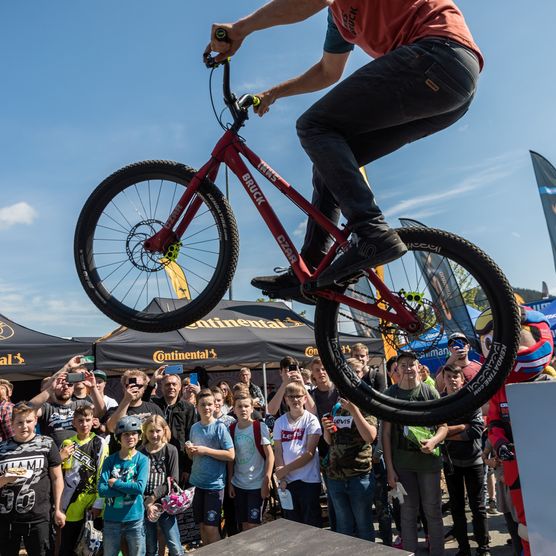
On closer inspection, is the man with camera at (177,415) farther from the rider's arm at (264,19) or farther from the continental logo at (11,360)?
the rider's arm at (264,19)

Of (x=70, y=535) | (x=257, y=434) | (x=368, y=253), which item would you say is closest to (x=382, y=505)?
(x=257, y=434)

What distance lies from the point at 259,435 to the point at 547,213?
12400mm

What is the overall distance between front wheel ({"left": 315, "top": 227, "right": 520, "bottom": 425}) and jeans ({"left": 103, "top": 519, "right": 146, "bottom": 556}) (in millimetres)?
3453

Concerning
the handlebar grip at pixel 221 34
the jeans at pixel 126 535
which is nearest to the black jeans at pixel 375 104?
the handlebar grip at pixel 221 34

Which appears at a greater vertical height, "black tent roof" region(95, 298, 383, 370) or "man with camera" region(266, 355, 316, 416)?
"black tent roof" region(95, 298, 383, 370)

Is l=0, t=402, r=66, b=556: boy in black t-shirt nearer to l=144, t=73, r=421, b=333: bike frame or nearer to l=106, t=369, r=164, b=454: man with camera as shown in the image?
l=106, t=369, r=164, b=454: man with camera

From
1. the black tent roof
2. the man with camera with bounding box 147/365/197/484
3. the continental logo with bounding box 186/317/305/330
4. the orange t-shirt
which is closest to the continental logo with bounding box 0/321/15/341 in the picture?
the black tent roof

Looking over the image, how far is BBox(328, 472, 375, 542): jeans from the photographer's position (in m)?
5.43

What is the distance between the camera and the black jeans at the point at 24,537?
16.8ft

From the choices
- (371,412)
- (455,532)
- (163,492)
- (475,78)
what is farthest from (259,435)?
(475,78)

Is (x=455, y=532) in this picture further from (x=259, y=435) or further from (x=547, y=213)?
(x=547, y=213)

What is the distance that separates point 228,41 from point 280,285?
140cm

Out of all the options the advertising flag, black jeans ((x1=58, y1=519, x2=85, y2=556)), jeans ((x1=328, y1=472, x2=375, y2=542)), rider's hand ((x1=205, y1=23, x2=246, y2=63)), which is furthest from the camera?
the advertising flag

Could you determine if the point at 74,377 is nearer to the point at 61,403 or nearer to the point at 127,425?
the point at 61,403
